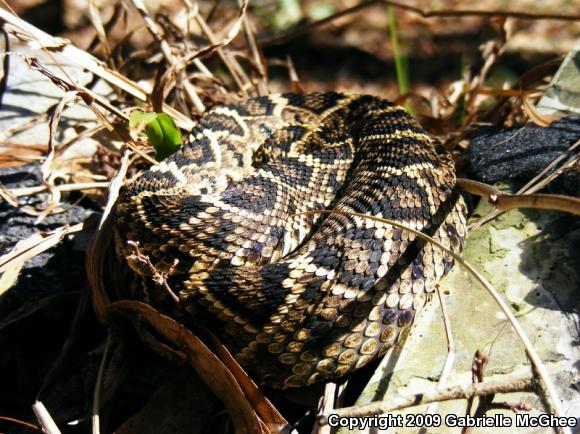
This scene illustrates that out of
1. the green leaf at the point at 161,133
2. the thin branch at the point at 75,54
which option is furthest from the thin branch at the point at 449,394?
the thin branch at the point at 75,54

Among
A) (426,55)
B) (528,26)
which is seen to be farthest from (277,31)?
(528,26)

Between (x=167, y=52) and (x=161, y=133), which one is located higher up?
(x=167, y=52)

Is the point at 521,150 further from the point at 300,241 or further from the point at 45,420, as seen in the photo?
the point at 45,420

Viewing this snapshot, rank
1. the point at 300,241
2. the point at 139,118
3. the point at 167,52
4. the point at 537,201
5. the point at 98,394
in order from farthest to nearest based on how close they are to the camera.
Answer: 1. the point at 167,52
2. the point at 139,118
3. the point at 300,241
4. the point at 98,394
5. the point at 537,201

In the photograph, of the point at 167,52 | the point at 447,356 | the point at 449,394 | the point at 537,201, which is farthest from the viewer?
the point at 167,52

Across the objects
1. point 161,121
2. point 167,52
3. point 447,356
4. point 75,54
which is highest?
point 167,52

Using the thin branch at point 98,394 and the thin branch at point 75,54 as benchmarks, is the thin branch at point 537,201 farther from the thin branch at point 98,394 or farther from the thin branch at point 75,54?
→ the thin branch at point 75,54

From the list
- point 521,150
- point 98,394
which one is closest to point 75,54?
point 98,394

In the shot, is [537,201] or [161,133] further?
[161,133]
